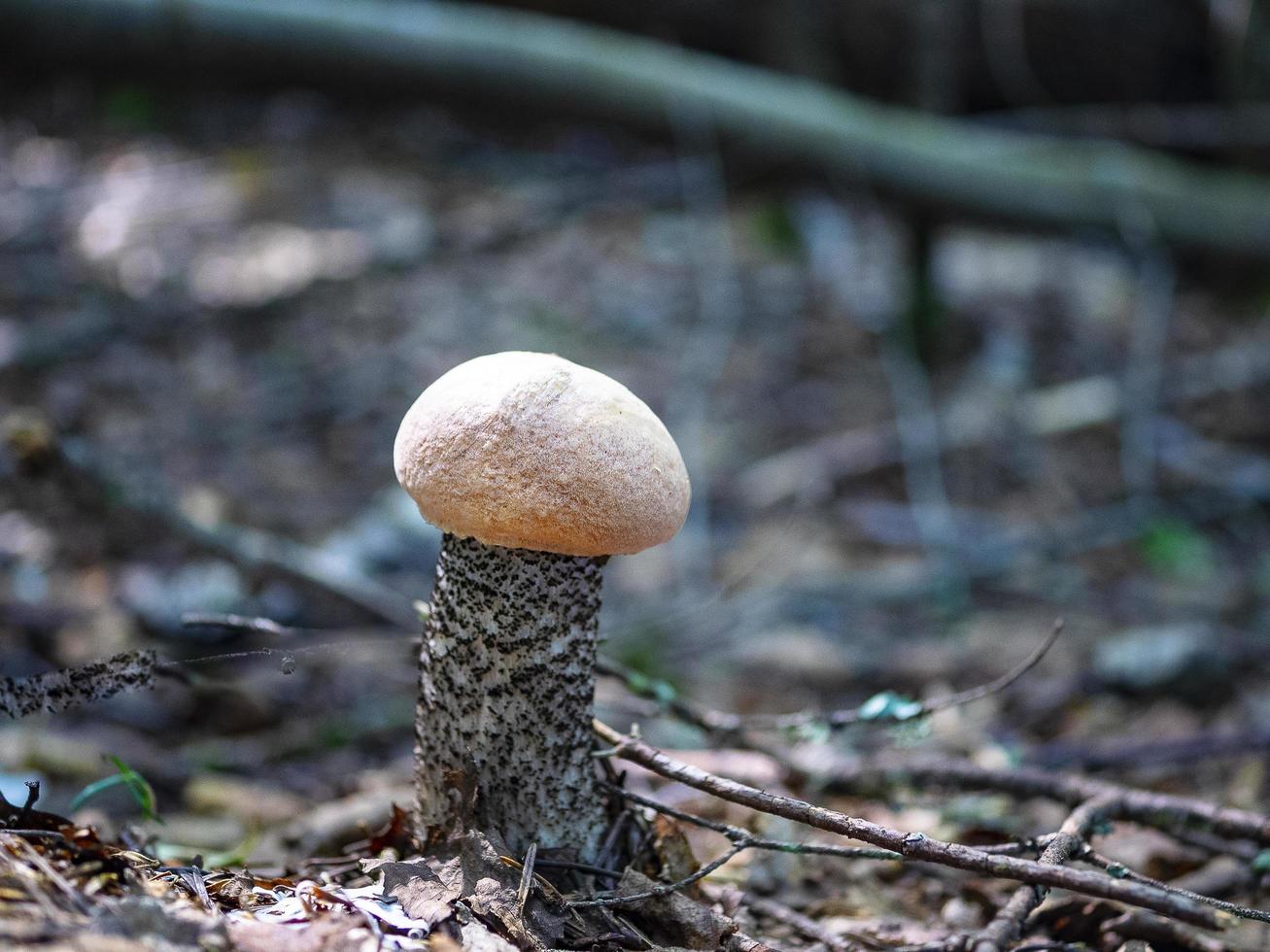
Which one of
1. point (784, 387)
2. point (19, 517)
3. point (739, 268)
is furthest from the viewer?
point (739, 268)

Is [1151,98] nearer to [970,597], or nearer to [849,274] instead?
[849,274]

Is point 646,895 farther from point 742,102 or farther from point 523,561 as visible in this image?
point 742,102

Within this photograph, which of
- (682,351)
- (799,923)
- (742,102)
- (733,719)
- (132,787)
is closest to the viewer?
(799,923)

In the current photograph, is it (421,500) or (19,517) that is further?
(19,517)

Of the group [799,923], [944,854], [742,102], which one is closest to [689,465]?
[742,102]

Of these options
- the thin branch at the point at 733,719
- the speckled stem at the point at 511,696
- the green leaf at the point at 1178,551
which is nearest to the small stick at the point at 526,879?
the speckled stem at the point at 511,696

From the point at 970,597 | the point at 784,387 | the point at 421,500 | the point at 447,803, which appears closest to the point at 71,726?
the point at 447,803

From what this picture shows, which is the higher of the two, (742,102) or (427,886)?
(742,102)

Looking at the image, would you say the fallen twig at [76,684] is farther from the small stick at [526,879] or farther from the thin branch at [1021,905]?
the thin branch at [1021,905]
